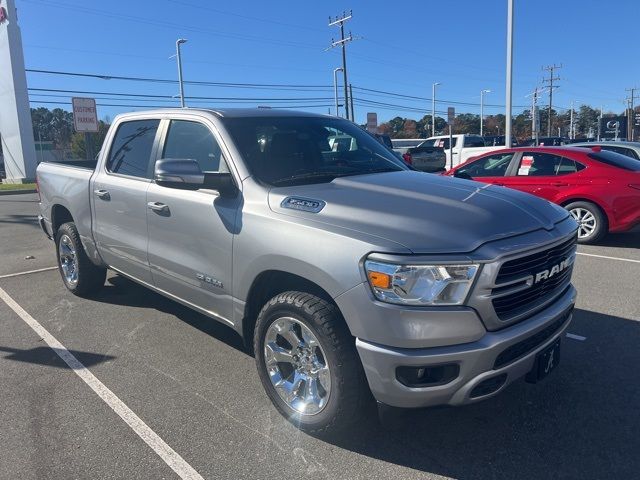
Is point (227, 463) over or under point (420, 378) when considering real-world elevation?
under

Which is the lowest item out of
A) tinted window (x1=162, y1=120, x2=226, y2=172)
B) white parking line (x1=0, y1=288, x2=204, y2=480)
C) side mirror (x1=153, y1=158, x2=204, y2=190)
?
white parking line (x1=0, y1=288, x2=204, y2=480)

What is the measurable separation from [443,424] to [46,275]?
18.7 feet

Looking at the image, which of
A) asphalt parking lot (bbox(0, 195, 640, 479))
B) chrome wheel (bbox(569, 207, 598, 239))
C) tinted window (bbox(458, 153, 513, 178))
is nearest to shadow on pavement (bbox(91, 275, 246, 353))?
asphalt parking lot (bbox(0, 195, 640, 479))

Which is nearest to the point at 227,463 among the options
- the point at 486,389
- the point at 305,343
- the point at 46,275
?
the point at 305,343

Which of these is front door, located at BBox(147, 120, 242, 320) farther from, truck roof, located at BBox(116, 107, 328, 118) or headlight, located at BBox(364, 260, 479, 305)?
headlight, located at BBox(364, 260, 479, 305)

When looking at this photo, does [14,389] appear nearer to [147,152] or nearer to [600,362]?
[147,152]

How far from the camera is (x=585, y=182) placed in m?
8.27

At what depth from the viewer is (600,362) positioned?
3.99 meters

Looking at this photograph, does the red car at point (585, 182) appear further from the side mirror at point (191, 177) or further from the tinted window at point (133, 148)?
the side mirror at point (191, 177)

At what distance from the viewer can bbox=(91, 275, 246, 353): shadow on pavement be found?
15.4 feet

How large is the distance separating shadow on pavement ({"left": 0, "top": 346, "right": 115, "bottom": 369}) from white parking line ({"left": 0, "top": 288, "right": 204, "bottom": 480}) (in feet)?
0.10

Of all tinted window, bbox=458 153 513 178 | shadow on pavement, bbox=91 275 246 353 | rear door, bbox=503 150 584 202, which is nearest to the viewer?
shadow on pavement, bbox=91 275 246 353

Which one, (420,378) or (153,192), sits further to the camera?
(153,192)

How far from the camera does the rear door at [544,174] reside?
27.9 ft
